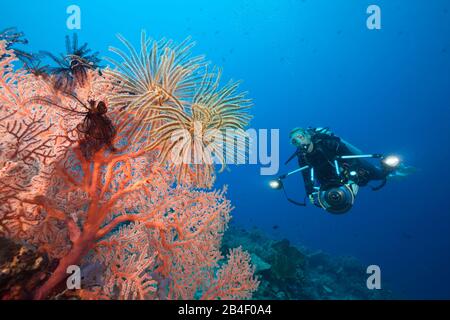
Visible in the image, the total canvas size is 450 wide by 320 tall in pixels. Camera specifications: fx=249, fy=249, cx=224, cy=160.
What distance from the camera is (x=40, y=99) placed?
305 cm

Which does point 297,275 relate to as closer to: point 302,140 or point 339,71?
point 302,140

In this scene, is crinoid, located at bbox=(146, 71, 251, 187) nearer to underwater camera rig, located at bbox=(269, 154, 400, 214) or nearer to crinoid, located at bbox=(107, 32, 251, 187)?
crinoid, located at bbox=(107, 32, 251, 187)

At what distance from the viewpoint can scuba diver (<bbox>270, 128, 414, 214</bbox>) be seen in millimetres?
6266

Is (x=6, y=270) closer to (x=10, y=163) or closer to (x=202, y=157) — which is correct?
(x=10, y=163)

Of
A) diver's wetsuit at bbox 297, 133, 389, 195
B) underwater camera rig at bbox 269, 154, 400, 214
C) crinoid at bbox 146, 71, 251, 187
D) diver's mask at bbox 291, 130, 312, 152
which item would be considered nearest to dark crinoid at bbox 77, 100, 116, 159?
crinoid at bbox 146, 71, 251, 187

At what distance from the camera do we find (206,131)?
2.88 m

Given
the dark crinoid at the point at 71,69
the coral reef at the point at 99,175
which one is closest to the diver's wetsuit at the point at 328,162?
the coral reef at the point at 99,175

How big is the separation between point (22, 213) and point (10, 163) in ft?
2.32

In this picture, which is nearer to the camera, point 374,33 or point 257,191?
point 374,33

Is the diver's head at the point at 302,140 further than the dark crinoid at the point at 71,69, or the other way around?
the diver's head at the point at 302,140

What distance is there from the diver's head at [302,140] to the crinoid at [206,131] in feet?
13.0

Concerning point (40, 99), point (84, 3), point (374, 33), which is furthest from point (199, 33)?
point (40, 99)

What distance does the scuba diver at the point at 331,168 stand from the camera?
20.6 ft

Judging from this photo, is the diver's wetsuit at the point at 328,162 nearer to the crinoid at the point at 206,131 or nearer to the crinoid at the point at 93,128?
the crinoid at the point at 206,131
